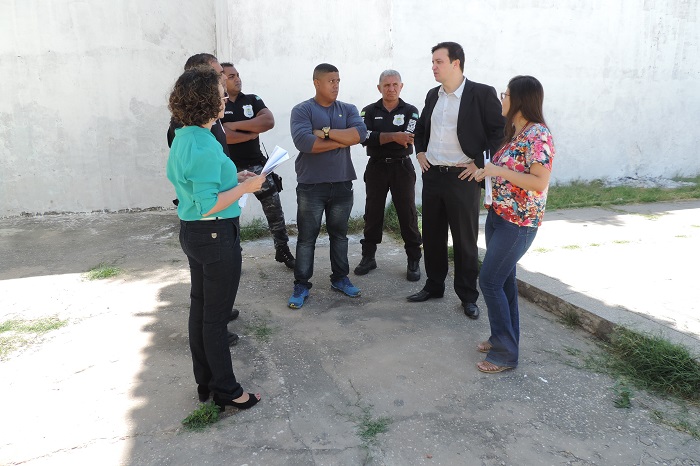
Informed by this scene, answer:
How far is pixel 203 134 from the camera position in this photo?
2705 mm

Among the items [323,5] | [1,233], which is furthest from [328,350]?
[1,233]

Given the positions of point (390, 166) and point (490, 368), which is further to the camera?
point (390, 166)

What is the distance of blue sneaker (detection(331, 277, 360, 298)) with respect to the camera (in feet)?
15.4

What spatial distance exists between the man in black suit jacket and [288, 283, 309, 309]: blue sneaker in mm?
1071

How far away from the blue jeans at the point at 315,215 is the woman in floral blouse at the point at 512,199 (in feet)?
4.81

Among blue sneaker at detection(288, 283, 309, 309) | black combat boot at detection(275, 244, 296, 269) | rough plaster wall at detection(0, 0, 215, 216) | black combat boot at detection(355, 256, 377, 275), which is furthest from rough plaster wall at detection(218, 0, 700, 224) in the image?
blue sneaker at detection(288, 283, 309, 309)

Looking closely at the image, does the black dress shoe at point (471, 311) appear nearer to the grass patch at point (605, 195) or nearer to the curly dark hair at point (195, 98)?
the curly dark hair at point (195, 98)

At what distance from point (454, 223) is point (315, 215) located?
1134mm

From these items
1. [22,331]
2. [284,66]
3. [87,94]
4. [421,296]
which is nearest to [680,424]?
[421,296]

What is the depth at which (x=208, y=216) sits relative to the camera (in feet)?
8.98

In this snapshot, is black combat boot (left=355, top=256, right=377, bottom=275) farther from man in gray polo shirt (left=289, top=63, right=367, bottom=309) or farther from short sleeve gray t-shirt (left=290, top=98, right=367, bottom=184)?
short sleeve gray t-shirt (left=290, top=98, right=367, bottom=184)

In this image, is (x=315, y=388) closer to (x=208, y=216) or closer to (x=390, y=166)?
(x=208, y=216)

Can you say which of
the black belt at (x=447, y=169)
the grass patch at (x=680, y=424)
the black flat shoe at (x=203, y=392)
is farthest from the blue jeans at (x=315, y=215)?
the grass patch at (x=680, y=424)

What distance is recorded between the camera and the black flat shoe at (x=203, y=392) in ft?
10.1
